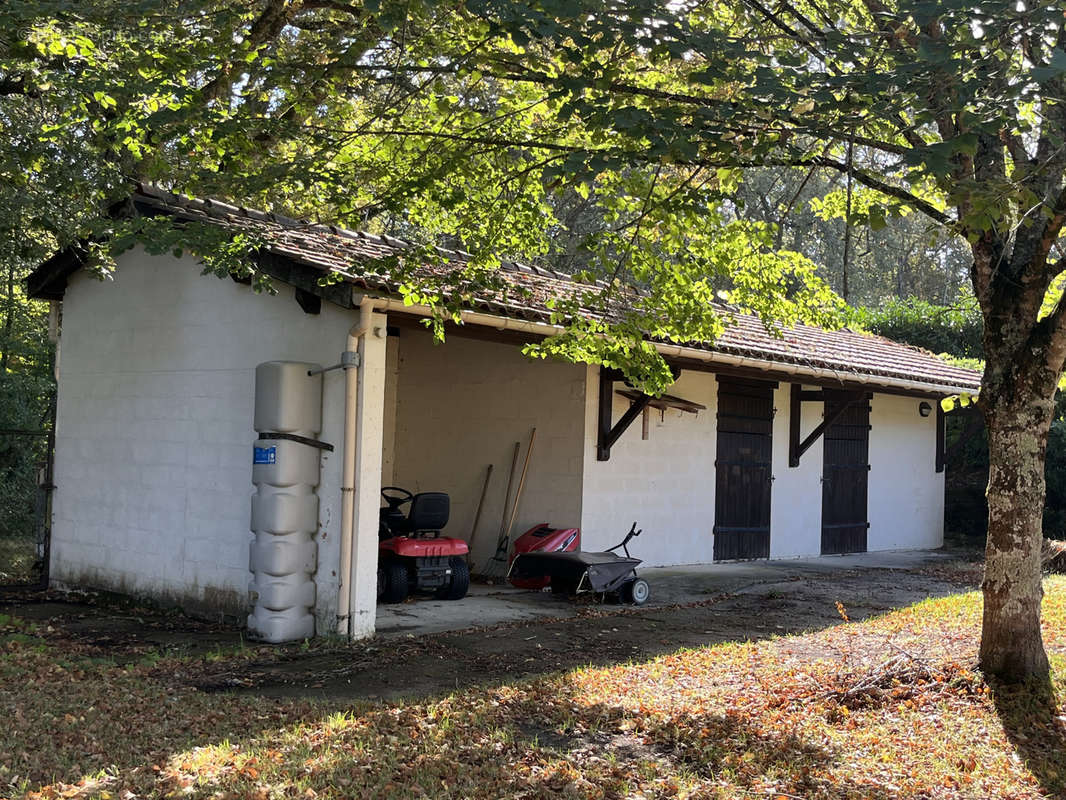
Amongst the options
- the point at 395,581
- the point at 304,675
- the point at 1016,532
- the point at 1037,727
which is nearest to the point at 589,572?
the point at 395,581

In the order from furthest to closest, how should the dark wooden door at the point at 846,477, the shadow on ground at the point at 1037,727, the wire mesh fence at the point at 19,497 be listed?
the dark wooden door at the point at 846,477 → the wire mesh fence at the point at 19,497 → the shadow on ground at the point at 1037,727

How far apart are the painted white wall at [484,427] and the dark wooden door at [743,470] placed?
2.52 meters

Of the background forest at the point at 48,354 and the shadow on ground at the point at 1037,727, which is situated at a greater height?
the background forest at the point at 48,354

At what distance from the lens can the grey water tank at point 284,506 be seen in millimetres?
7699

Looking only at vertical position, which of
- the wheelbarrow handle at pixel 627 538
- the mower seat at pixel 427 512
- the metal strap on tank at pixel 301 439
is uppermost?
the metal strap on tank at pixel 301 439

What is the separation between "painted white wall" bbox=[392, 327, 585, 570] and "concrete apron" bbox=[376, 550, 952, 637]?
3.35 ft

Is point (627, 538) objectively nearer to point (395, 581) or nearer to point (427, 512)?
point (427, 512)

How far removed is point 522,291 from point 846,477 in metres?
8.89

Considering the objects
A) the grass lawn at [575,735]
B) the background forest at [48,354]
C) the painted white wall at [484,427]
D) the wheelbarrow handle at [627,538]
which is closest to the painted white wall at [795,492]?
the background forest at [48,354]

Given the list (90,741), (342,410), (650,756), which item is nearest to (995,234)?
(650,756)

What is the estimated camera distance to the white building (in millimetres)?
8086

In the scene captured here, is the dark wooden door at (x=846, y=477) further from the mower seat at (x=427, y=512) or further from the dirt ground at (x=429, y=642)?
the mower seat at (x=427, y=512)

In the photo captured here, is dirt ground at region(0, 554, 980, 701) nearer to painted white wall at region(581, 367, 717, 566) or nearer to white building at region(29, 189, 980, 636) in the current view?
white building at region(29, 189, 980, 636)

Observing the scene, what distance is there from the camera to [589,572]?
945 centimetres
